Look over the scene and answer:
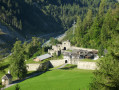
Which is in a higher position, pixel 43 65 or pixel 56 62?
pixel 56 62

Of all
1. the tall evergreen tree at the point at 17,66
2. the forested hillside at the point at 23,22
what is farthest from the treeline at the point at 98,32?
the forested hillside at the point at 23,22

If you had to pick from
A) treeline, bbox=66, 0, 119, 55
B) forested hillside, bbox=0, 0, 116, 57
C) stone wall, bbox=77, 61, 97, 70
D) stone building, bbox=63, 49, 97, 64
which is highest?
forested hillside, bbox=0, 0, 116, 57

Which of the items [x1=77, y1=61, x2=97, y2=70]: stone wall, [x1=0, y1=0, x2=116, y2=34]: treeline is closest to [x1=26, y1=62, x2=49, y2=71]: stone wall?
[x1=77, y1=61, x2=97, y2=70]: stone wall

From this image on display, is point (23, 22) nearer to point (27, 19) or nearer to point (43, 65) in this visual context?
point (27, 19)

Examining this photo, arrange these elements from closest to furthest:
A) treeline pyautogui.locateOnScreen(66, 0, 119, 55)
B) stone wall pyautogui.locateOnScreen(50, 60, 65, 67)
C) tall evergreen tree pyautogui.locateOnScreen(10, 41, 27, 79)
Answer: tall evergreen tree pyautogui.locateOnScreen(10, 41, 27, 79) < stone wall pyautogui.locateOnScreen(50, 60, 65, 67) < treeline pyautogui.locateOnScreen(66, 0, 119, 55)

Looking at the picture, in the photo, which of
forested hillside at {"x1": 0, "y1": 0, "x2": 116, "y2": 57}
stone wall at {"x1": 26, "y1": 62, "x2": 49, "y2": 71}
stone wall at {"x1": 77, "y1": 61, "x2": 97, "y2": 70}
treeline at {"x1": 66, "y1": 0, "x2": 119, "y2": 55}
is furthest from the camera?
forested hillside at {"x1": 0, "y1": 0, "x2": 116, "y2": 57}

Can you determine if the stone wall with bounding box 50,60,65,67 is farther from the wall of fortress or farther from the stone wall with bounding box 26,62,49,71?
the stone wall with bounding box 26,62,49,71

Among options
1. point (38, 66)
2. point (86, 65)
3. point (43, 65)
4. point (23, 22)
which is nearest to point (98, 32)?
point (86, 65)

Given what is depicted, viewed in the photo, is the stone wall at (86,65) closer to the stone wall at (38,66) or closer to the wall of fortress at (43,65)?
the wall of fortress at (43,65)

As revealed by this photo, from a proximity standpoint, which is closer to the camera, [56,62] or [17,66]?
[17,66]

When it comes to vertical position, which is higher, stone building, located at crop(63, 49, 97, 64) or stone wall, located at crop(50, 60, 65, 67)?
stone building, located at crop(63, 49, 97, 64)

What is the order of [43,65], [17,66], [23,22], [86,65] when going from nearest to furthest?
[17,66] → [86,65] → [43,65] → [23,22]

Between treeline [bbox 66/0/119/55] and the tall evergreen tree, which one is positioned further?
treeline [bbox 66/0/119/55]

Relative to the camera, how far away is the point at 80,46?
62531 millimetres
